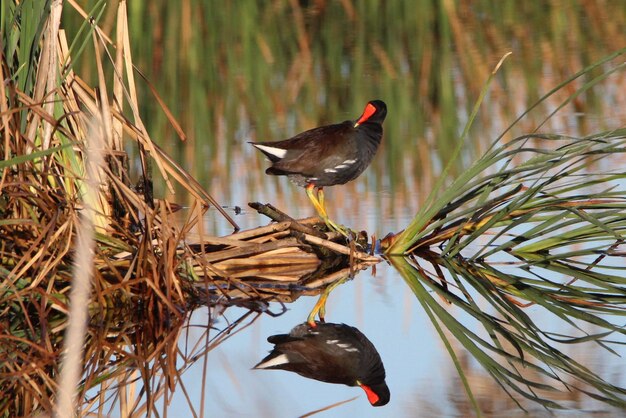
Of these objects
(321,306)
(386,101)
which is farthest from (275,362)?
(386,101)

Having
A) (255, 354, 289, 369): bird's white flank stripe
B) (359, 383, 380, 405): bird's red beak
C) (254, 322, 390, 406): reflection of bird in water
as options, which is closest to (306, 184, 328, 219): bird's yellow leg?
(254, 322, 390, 406): reflection of bird in water

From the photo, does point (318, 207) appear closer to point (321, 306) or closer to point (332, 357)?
point (321, 306)

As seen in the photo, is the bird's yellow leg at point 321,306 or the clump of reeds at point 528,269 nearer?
the clump of reeds at point 528,269

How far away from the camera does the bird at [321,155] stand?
4.98 m

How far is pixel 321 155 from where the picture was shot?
196 inches

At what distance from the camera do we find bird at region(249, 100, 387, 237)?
498cm

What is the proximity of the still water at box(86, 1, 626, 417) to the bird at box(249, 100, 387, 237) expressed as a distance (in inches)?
11.5

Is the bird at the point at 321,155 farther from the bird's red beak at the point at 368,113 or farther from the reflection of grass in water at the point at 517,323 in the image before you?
the reflection of grass in water at the point at 517,323

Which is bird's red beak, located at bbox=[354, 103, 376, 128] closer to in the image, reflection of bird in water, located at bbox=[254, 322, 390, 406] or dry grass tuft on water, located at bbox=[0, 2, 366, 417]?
dry grass tuft on water, located at bbox=[0, 2, 366, 417]

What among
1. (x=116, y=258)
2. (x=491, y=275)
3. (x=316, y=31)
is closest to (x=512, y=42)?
(x=316, y=31)

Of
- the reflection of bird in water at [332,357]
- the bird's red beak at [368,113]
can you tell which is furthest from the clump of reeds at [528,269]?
the bird's red beak at [368,113]

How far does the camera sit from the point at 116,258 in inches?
162

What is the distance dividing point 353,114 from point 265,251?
9.75 feet

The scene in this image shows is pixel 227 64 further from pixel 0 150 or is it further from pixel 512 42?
pixel 0 150
